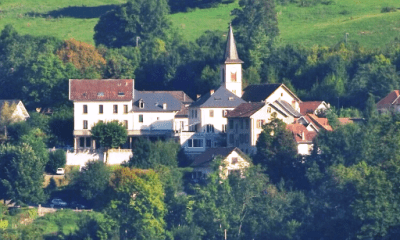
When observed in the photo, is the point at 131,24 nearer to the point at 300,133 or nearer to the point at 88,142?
the point at 88,142

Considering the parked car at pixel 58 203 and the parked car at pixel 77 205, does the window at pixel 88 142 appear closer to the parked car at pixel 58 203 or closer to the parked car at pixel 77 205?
the parked car at pixel 58 203

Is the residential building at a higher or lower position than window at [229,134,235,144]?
lower

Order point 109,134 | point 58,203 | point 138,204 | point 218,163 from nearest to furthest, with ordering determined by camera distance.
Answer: point 138,204, point 58,203, point 218,163, point 109,134

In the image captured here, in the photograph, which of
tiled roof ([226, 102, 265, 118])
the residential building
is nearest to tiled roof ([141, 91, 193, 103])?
tiled roof ([226, 102, 265, 118])

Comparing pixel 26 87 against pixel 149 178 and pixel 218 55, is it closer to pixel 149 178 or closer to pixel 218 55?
pixel 218 55

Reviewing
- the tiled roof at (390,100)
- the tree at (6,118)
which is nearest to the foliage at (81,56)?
the tree at (6,118)

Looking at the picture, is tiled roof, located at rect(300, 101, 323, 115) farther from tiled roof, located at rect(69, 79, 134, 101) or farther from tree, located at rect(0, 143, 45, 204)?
tree, located at rect(0, 143, 45, 204)

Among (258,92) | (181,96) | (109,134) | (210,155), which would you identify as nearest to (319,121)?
(258,92)
